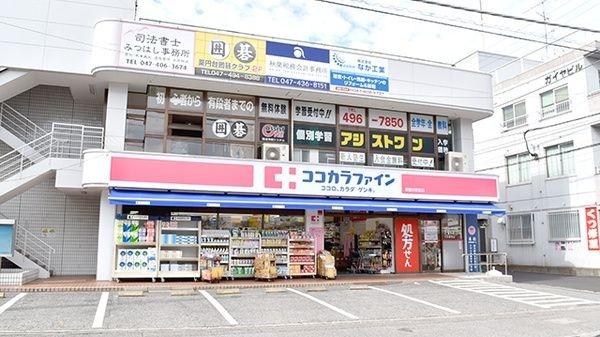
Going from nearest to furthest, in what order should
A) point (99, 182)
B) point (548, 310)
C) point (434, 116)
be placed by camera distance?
point (548, 310), point (99, 182), point (434, 116)

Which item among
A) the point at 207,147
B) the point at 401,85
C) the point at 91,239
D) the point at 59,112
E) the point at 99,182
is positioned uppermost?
the point at 401,85

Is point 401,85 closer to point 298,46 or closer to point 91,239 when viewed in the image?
point 298,46

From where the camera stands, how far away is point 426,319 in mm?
9523

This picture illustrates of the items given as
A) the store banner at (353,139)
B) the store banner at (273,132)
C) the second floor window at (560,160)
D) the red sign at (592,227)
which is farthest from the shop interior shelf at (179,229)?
the second floor window at (560,160)

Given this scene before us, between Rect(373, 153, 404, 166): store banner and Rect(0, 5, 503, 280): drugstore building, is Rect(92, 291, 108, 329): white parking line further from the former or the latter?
Rect(373, 153, 404, 166): store banner

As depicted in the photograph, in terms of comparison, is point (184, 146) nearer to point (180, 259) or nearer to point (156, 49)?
point (156, 49)

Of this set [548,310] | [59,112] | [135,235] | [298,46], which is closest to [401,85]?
[298,46]

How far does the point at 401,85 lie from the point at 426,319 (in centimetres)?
933

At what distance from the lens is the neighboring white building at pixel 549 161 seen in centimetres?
1967

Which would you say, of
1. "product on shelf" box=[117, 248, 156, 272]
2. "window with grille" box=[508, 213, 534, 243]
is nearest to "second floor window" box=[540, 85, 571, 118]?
"window with grille" box=[508, 213, 534, 243]

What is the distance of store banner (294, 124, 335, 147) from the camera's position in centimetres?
1630

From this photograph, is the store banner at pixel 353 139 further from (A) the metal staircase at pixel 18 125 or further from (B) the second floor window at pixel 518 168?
(B) the second floor window at pixel 518 168

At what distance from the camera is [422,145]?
17.8 meters

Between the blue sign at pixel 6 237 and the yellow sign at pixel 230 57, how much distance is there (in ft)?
21.2
